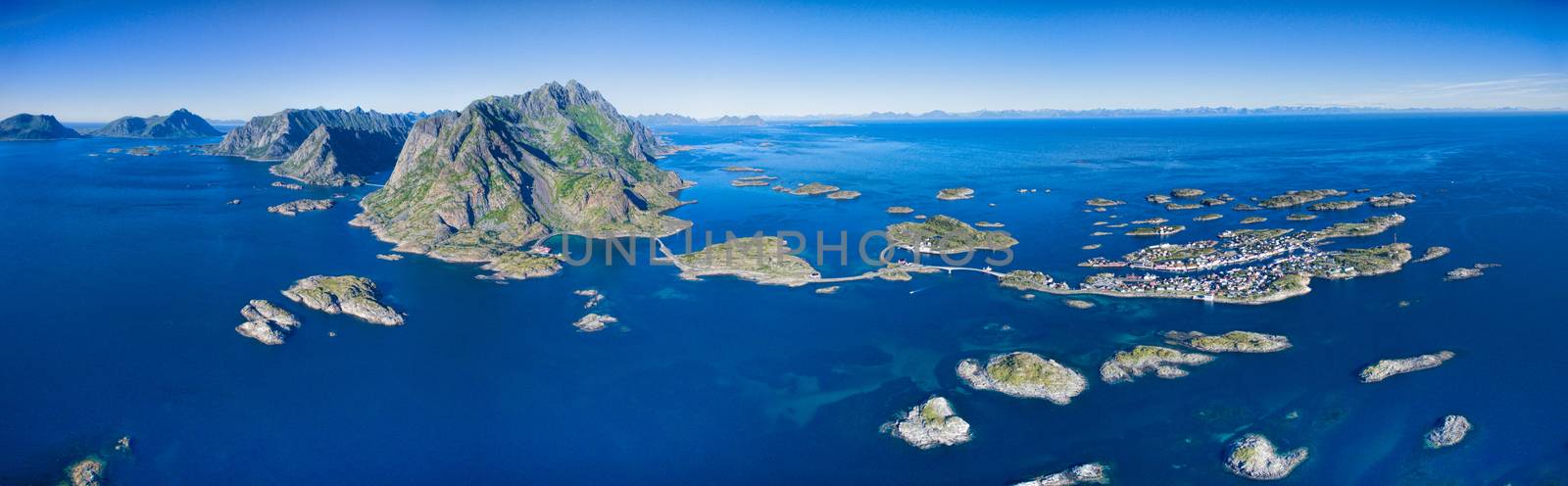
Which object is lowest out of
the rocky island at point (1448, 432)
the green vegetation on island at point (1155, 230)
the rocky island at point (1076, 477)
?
the rocky island at point (1076, 477)

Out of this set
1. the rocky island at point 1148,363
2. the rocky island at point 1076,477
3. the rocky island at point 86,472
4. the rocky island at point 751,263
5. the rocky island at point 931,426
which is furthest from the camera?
the rocky island at point 751,263

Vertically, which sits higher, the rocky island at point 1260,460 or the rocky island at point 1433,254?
the rocky island at point 1433,254

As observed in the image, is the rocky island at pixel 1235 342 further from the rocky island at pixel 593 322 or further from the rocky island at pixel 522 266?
the rocky island at pixel 522 266

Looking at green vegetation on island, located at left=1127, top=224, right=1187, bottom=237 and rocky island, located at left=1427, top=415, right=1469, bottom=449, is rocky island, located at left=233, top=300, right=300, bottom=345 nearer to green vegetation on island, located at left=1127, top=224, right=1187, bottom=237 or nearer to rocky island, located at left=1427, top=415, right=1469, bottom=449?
rocky island, located at left=1427, top=415, right=1469, bottom=449

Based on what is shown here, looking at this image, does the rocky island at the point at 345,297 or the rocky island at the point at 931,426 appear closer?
the rocky island at the point at 931,426

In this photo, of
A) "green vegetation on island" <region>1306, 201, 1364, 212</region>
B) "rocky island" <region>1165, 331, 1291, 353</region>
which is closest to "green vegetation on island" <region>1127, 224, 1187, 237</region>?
"green vegetation on island" <region>1306, 201, 1364, 212</region>

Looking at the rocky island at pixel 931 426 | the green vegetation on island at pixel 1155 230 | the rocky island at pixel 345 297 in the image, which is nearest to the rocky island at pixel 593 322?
the rocky island at pixel 345 297

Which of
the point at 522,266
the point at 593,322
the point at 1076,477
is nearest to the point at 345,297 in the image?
the point at 522,266
